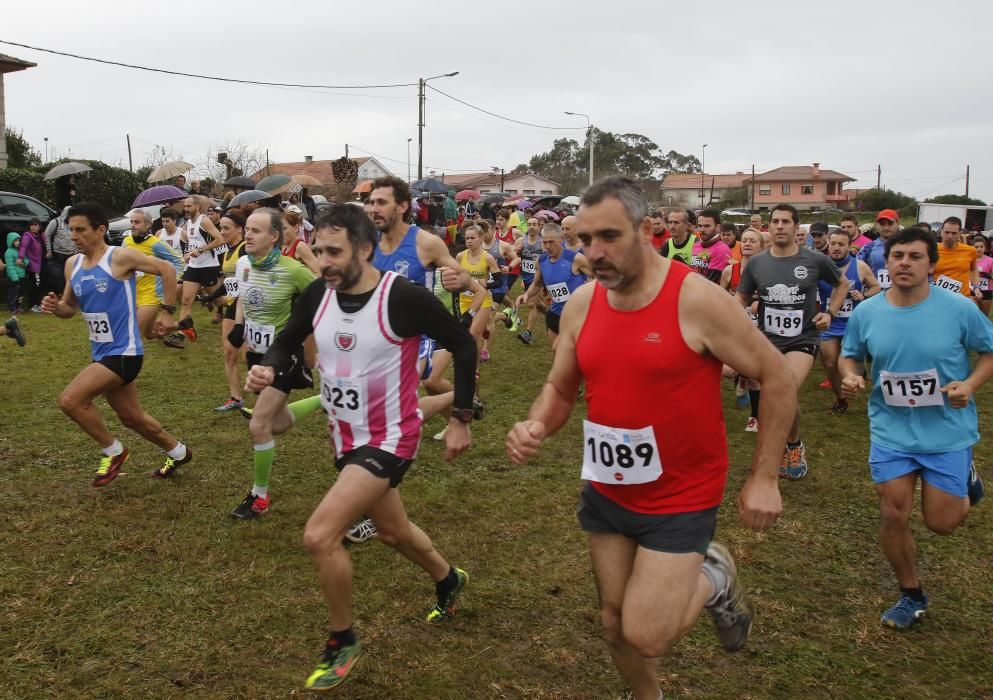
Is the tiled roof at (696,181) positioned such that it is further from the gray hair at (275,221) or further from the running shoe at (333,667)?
the running shoe at (333,667)

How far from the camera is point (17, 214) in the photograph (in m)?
16.3

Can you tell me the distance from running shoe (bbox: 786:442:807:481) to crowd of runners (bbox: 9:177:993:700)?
0.8 inches

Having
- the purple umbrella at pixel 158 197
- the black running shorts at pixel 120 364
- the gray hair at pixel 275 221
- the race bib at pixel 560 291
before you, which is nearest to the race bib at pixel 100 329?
the black running shorts at pixel 120 364

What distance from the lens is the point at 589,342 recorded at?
3.02 meters

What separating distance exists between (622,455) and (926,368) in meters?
2.22

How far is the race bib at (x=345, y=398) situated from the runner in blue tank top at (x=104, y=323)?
2.79m

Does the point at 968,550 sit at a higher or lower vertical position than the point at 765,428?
lower

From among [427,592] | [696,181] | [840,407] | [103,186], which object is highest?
[696,181]

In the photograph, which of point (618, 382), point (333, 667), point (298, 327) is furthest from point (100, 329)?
point (618, 382)

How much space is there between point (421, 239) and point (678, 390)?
377cm

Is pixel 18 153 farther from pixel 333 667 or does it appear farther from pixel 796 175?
pixel 796 175

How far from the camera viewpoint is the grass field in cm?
383

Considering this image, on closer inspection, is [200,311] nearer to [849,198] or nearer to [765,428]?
[765,428]

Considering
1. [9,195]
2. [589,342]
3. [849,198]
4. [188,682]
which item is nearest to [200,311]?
[9,195]
